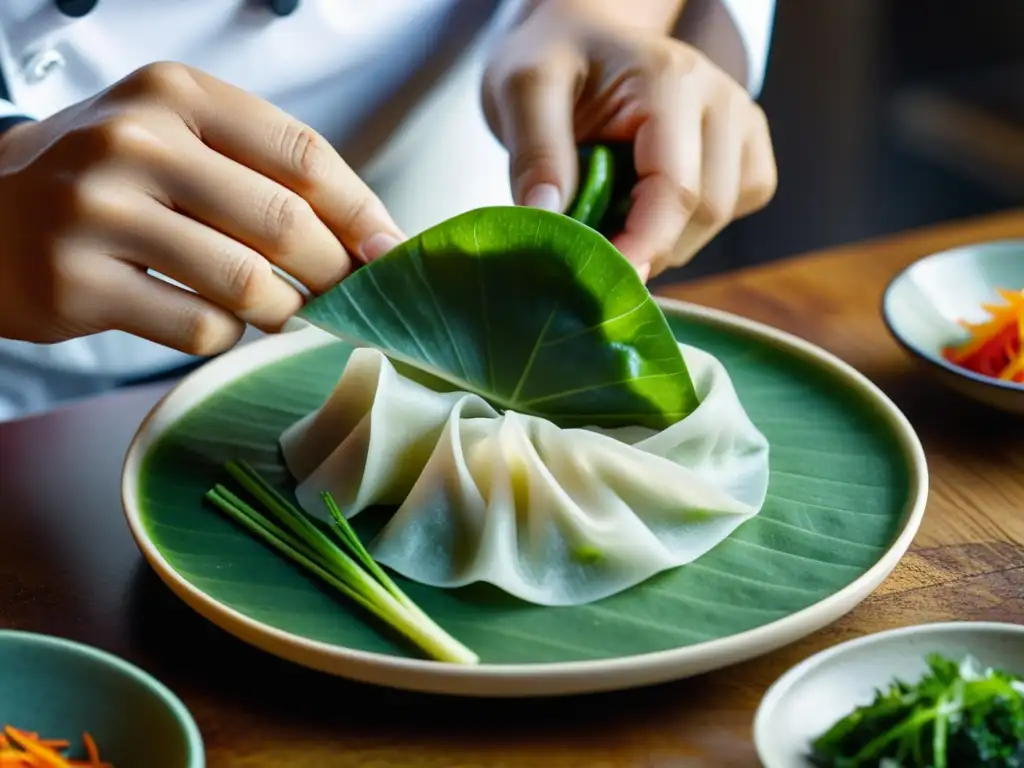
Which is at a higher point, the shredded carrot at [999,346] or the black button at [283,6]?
the black button at [283,6]

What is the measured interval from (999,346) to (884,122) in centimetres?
311

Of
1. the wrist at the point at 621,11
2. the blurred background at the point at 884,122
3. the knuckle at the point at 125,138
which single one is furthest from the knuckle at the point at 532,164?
the blurred background at the point at 884,122

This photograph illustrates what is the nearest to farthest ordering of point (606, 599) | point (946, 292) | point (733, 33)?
1. point (606, 599)
2. point (946, 292)
3. point (733, 33)

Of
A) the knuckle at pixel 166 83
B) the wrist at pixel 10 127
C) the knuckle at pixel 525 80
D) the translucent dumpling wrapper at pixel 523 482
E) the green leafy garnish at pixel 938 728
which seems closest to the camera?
the green leafy garnish at pixel 938 728

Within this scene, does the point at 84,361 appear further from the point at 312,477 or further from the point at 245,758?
the point at 245,758

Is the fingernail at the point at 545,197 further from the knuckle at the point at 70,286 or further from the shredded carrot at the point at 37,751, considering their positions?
the shredded carrot at the point at 37,751

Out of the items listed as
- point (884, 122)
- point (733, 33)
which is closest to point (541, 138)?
point (733, 33)

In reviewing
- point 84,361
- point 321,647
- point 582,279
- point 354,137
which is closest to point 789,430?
point 582,279

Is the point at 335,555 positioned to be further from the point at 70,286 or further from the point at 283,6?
the point at 283,6

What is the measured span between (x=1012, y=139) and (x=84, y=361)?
3456 mm

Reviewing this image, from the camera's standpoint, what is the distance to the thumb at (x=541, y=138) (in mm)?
1405

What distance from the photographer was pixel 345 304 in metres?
1.20

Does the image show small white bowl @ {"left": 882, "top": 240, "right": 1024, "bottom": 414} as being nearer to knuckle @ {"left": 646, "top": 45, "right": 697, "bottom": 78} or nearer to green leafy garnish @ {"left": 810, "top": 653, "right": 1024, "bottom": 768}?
knuckle @ {"left": 646, "top": 45, "right": 697, "bottom": 78}

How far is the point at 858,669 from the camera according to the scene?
0.93 meters
